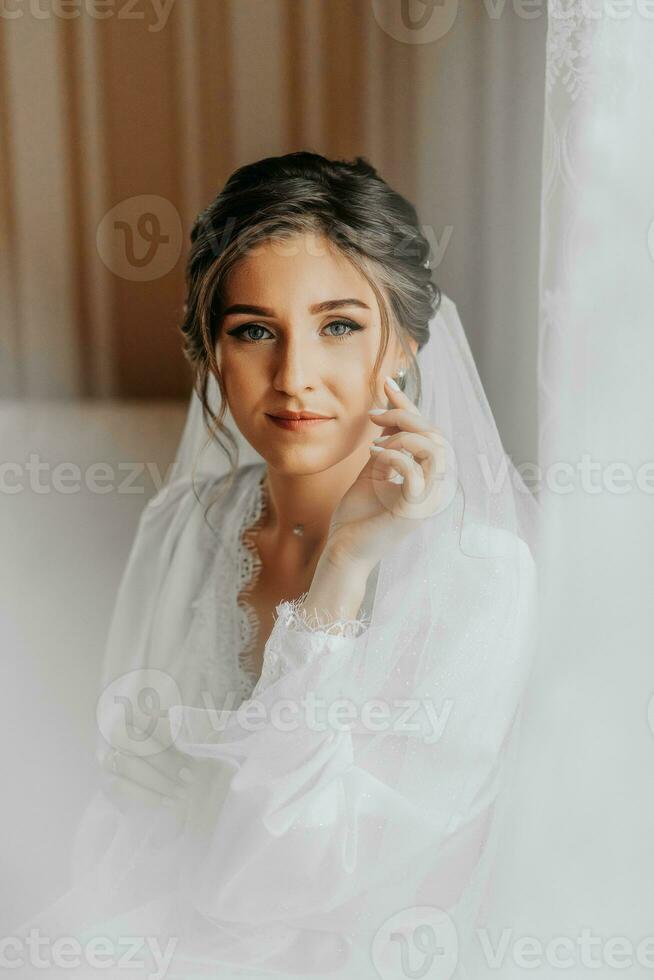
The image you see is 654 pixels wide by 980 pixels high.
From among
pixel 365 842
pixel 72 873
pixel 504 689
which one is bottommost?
pixel 72 873

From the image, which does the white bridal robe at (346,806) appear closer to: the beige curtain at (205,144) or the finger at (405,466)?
the finger at (405,466)

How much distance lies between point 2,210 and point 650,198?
72 centimetres

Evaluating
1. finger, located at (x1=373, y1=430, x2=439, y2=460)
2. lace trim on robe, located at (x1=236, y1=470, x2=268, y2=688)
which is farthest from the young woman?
lace trim on robe, located at (x1=236, y1=470, x2=268, y2=688)

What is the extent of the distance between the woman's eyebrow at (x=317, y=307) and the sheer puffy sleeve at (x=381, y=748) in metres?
0.26

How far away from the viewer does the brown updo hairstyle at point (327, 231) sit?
2.75 feet

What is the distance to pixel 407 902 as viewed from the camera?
33.1 inches

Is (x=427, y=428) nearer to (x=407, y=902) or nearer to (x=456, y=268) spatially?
(x=456, y=268)

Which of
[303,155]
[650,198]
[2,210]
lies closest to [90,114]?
[2,210]

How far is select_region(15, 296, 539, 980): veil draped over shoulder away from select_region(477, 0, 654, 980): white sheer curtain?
0.13 feet

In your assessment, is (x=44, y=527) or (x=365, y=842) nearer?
(x=365, y=842)

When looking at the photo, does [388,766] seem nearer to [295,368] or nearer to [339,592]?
[339,592]

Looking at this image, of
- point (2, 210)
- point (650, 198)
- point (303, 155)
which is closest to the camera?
point (650, 198)

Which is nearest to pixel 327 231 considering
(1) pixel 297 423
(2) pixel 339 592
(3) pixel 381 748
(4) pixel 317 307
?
(4) pixel 317 307

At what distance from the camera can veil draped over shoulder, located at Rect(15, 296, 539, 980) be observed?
2.65ft
